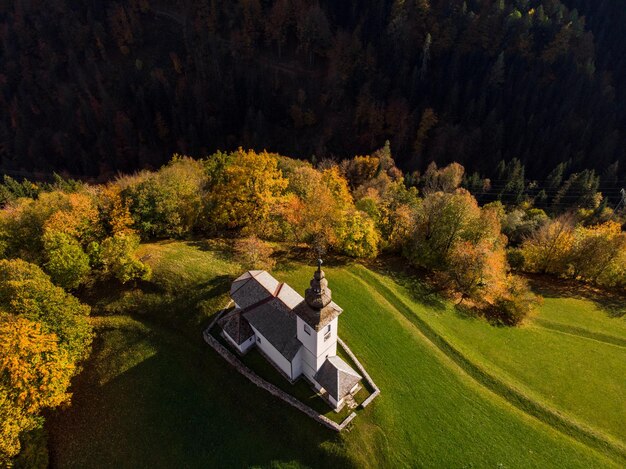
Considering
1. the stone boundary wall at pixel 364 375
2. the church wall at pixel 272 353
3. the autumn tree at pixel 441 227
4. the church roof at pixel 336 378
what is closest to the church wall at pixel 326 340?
the church roof at pixel 336 378

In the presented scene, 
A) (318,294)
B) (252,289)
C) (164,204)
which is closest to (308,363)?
(318,294)

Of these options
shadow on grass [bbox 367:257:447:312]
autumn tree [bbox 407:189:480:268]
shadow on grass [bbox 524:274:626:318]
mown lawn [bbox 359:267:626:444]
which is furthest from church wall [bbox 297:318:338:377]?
shadow on grass [bbox 524:274:626:318]

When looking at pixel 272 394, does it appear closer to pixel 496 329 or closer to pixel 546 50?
pixel 496 329

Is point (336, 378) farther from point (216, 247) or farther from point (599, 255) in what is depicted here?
point (599, 255)

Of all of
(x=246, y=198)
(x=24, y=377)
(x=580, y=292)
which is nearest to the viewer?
(x=24, y=377)

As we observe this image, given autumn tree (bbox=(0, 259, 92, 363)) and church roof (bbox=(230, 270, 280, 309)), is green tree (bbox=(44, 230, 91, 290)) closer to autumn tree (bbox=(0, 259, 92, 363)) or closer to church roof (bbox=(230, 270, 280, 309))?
autumn tree (bbox=(0, 259, 92, 363))
